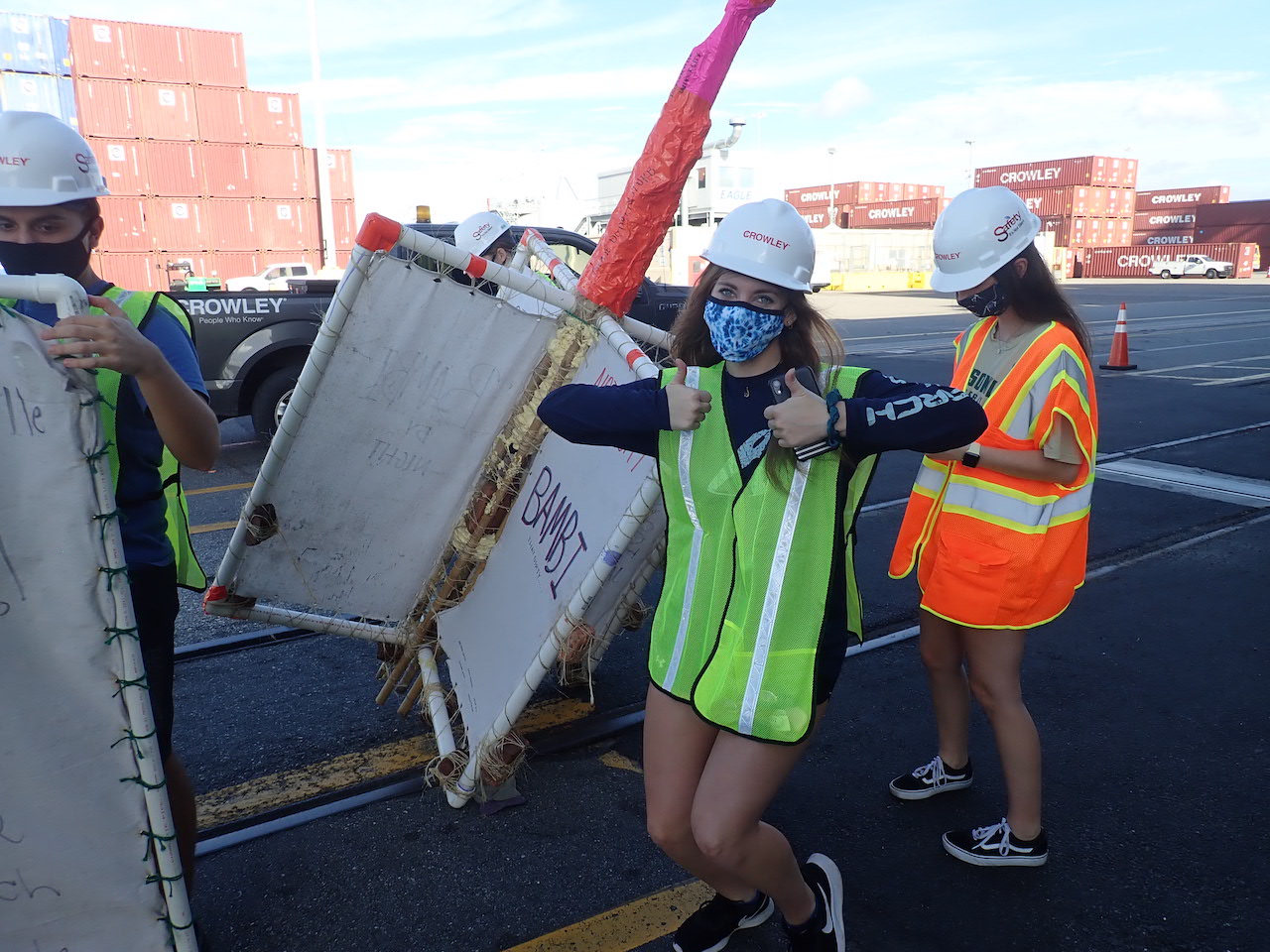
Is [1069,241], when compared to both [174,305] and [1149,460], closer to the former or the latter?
[1149,460]

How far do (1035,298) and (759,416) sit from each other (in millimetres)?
1073

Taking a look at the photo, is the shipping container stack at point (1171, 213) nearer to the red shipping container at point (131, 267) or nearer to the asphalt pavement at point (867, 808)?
the red shipping container at point (131, 267)

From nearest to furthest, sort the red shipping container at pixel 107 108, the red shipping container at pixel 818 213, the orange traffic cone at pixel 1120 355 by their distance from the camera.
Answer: the orange traffic cone at pixel 1120 355, the red shipping container at pixel 107 108, the red shipping container at pixel 818 213

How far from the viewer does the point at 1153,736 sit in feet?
11.9

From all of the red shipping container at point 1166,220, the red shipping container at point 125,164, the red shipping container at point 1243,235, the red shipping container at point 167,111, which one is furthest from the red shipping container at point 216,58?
the red shipping container at point 1166,220

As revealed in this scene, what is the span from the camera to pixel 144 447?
81.7 inches

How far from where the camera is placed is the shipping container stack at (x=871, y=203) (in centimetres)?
6506

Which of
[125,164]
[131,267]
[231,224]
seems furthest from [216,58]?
[131,267]

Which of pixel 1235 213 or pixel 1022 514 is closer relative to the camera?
pixel 1022 514

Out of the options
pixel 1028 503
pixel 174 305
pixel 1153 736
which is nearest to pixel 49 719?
pixel 174 305

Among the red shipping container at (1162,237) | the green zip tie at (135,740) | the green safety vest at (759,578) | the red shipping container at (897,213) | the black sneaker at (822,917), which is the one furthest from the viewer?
the red shipping container at (1162,237)

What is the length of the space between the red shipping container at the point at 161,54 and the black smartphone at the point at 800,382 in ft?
109

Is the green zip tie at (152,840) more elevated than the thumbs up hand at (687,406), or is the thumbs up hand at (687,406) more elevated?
the thumbs up hand at (687,406)

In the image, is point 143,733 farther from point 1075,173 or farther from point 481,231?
point 1075,173
